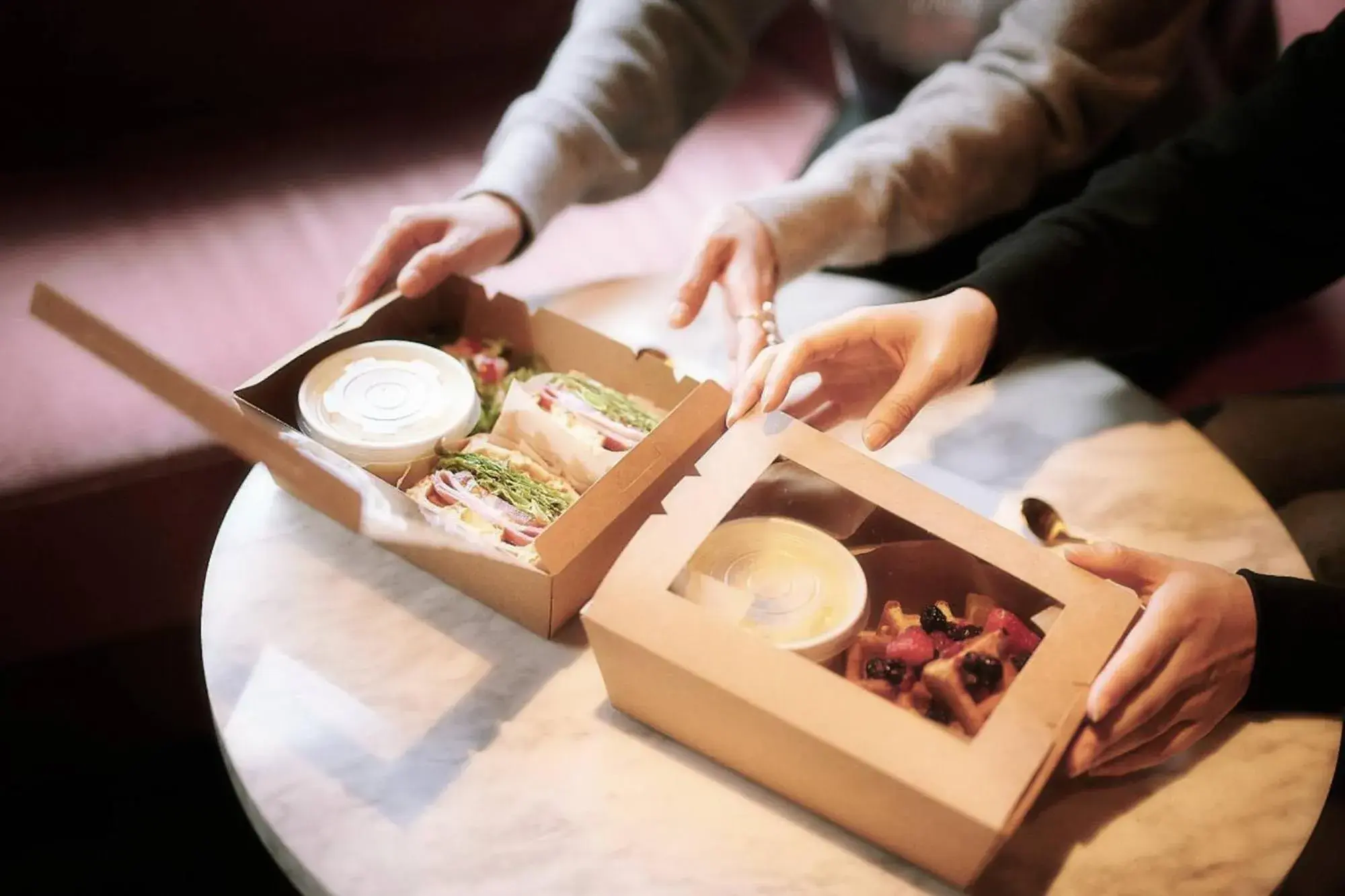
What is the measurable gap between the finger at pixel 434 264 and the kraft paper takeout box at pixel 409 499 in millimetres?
22

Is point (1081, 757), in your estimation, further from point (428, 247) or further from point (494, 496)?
point (428, 247)

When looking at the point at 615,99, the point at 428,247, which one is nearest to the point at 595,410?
the point at 428,247

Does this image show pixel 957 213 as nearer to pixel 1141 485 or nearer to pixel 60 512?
pixel 1141 485

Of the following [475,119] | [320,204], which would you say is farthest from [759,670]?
[475,119]

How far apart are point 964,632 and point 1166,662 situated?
150 mm

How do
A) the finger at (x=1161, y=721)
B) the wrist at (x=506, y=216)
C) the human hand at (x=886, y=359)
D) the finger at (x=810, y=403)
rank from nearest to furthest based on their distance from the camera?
the finger at (x=1161, y=721)
the human hand at (x=886, y=359)
the finger at (x=810, y=403)
the wrist at (x=506, y=216)

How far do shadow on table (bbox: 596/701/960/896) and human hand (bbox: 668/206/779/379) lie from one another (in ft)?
1.16

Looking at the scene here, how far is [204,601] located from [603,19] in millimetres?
776

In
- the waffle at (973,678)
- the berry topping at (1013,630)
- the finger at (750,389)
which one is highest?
the finger at (750,389)

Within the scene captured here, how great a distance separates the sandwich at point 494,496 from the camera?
0.79 meters

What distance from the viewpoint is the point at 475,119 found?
4.92ft

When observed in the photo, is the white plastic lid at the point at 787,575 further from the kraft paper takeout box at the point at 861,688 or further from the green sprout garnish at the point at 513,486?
the green sprout garnish at the point at 513,486

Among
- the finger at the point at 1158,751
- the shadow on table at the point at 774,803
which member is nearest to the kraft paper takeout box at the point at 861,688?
the shadow on table at the point at 774,803

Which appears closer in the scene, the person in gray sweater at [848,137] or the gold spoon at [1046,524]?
the gold spoon at [1046,524]
